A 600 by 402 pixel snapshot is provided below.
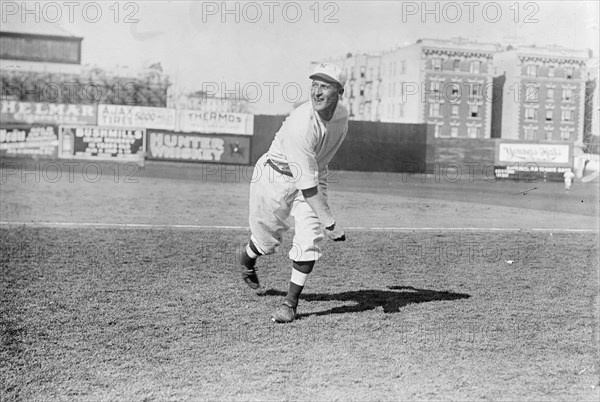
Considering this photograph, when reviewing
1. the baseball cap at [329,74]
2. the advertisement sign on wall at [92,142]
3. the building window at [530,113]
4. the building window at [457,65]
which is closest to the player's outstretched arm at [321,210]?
the baseball cap at [329,74]

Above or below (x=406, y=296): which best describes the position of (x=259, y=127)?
above

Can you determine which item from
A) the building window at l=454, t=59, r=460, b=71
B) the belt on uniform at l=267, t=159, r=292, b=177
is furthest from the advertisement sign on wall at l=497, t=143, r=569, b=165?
the building window at l=454, t=59, r=460, b=71

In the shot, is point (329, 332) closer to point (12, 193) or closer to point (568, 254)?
point (568, 254)

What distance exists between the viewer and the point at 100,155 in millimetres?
32219

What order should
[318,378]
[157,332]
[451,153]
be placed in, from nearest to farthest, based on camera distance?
[318,378], [157,332], [451,153]

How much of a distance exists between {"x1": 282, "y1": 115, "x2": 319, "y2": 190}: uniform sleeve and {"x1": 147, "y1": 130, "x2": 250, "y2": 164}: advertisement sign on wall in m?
28.4

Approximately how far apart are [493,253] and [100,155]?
83.5ft

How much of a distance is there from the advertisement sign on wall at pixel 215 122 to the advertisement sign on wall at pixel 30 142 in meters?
5.74

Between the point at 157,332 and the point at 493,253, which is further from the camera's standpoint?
the point at 493,253

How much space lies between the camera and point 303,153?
202 inches

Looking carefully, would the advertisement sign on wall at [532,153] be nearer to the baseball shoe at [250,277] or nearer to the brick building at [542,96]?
the baseball shoe at [250,277]

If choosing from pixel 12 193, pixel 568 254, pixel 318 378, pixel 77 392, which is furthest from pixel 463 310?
pixel 12 193

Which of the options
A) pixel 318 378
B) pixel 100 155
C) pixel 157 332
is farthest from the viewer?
pixel 100 155

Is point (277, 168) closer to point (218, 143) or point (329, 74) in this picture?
point (329, 74)
